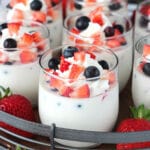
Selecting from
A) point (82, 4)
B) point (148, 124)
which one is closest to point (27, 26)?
point (82, 4)

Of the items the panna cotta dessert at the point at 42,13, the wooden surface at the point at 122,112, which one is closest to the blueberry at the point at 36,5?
the panna cotta dessert at the point at 42,13

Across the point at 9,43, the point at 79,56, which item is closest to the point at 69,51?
the point at 79,56

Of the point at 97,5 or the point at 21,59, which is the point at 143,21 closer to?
the point at 97,5

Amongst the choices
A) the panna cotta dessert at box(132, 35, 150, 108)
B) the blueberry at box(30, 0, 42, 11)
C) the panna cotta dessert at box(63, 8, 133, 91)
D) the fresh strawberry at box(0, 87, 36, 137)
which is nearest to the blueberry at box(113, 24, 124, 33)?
the panna cotta dessert at box(63, 8, 133, 91)

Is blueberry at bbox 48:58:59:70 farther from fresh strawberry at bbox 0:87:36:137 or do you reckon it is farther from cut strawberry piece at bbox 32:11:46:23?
cut strawberry piece at bbox 32:11:46:23

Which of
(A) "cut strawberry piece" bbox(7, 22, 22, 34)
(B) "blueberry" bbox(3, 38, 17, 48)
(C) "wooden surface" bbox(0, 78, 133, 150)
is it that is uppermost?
(A) "cut strawberry piece" bbox(7, 22, 22, 34)

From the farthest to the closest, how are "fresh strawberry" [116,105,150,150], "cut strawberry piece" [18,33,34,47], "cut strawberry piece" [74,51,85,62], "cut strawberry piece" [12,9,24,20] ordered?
"cut strawberry piece" [12,9,24,20] < "cut strawberry piece" [18,33,34,47] < "cut strawberry piece" [74,51,85,62] < "fresh strawberry" [116,105,150,150]

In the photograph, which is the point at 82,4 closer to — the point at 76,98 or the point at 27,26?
the point at 27,26
